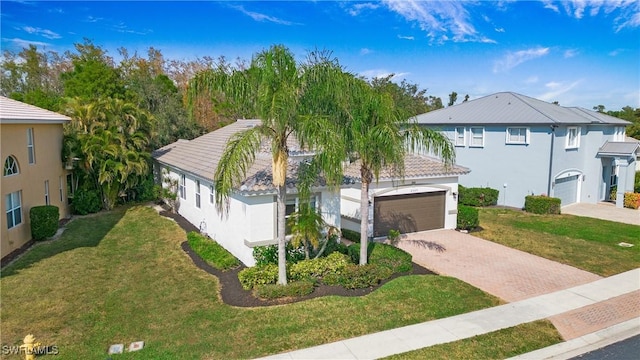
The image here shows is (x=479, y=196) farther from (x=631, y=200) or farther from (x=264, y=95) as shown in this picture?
(x=264, y=95)

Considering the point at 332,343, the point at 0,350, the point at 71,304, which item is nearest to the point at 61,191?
the point at 71,304

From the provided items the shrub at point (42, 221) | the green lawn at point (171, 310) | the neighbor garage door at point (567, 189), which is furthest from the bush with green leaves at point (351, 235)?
the neighbor garage door at point (567, 189)

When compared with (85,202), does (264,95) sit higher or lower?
higher

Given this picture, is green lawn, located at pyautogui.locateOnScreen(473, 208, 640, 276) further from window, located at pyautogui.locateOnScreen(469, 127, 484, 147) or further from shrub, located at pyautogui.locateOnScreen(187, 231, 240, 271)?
shrub, located at pyautogui.locateOnScreen(187, 231, 240, 271)

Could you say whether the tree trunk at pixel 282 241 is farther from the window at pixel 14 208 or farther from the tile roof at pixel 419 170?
the window at pixel 14 208

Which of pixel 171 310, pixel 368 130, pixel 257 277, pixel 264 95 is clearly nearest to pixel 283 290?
pixel 257 277

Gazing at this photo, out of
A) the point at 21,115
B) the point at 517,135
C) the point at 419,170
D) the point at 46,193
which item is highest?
the point at 21,115
